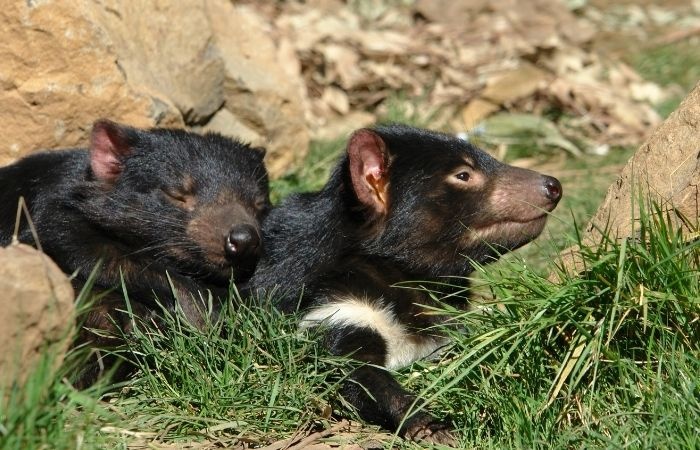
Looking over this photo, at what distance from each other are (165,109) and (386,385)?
8.20ft

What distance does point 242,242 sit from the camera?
4895 mm

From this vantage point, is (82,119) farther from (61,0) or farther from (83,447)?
(83,447)

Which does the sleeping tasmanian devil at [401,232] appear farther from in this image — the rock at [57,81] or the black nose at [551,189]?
the rock at [57,81]

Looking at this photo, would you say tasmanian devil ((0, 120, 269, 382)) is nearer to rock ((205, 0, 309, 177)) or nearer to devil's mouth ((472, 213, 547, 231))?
devil's mouth ((472, 213, 547, 231))

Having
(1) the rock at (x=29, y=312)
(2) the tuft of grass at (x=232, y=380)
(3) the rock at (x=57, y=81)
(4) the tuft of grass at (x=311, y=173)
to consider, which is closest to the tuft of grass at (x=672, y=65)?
(4) the tuft of grass at (x=311, y=173)

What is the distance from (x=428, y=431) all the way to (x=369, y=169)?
49.2 inches

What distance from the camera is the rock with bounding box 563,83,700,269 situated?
14.2 ft

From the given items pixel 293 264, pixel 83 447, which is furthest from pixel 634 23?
pixel 83 447

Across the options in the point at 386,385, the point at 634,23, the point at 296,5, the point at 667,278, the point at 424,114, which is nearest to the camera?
the point at 667,278

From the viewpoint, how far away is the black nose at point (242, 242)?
193 inches

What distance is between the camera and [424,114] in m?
8.91

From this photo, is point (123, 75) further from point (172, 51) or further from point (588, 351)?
→ point (588, 351)

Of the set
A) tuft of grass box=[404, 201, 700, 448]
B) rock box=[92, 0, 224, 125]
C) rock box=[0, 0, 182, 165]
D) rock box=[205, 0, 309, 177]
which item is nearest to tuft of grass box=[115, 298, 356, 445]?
tuft of grass box=[404, 201, 700, 448]

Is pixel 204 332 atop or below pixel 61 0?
below
